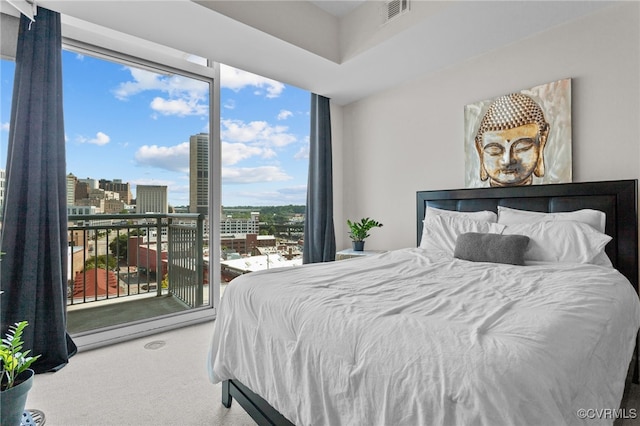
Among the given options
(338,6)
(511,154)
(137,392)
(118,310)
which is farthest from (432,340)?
(118,310)

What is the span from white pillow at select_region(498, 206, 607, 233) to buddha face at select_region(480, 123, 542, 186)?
0.96ft

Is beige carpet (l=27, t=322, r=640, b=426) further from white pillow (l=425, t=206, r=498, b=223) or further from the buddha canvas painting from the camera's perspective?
the buddha canvas painting

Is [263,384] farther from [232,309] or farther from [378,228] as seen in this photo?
[378,228]

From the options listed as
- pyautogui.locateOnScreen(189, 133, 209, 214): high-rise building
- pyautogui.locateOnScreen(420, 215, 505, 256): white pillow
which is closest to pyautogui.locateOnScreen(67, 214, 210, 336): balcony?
pyautogui.locateOnScreen(189, 133, 209, 214): high-rise building

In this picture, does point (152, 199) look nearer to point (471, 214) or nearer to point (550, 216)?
point (471, 214)

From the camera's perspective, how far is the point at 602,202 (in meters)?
2.28

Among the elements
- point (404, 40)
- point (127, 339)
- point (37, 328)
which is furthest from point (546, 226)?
point (37, 328)

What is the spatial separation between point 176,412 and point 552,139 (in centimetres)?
319

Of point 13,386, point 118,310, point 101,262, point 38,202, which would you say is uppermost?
point 38,202

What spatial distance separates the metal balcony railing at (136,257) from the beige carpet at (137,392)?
784 millimetres

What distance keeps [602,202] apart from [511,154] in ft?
2.45

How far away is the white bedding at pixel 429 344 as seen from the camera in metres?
0.80

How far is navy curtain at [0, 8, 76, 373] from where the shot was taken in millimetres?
2227

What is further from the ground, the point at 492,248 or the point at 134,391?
the point at 492,248
